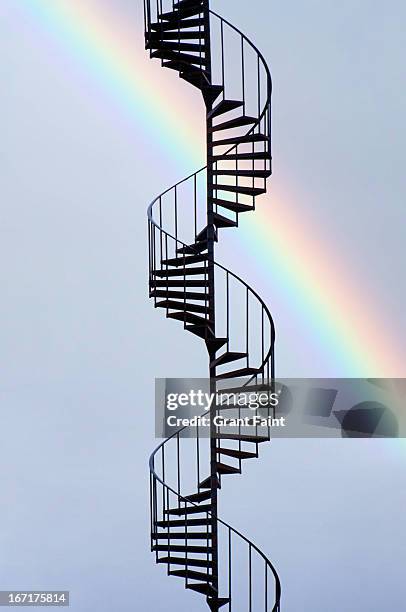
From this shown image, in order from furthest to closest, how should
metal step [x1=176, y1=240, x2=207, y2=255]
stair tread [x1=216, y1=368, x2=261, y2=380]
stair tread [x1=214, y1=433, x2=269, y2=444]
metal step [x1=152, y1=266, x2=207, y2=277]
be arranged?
metal step [x1=176, y1=240, x2=207, y2=255]
metal step [x1=152, y1=266, x2=207, y2=277]
stair tread [x1=216, y1=368, x2=261, y2=380]
stair tread [x1=214, y1=433, x2=269, y2=444]

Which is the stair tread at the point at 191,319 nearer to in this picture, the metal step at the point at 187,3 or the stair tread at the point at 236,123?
the stair tread at the point at 236,123

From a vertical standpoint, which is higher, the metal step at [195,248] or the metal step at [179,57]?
the metal step at [179,57]

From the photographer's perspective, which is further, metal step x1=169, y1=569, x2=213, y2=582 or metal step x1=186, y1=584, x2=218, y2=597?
metal step x1=186, y1=584, x2=218, y2=597

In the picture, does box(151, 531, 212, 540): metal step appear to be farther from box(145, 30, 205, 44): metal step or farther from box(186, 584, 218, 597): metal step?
box(145, 30, 205, 44): metal step

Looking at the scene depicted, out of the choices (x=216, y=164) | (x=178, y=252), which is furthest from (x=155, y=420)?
(x=216, y=164)

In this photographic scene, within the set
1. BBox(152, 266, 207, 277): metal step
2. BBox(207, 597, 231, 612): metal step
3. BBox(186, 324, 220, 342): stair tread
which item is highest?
BBox(152, 266, 207, 277): metal step

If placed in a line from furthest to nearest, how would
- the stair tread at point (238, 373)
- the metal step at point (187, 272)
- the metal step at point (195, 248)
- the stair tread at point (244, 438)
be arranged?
the metal step at point (195, 248) < the metal step at point (187, 272) < the stair tread at point (238, 373) < the stair tread at point (244, 438)

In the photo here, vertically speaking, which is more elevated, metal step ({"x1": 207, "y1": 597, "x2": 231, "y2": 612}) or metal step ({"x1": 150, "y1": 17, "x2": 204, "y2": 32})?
metal step ({"x1": 150, "y1": 17, "x2": 204, "y2": 32})

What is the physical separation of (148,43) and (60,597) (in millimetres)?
6281

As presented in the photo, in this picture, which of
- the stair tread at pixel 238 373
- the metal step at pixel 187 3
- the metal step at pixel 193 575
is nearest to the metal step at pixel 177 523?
the metal step at pixel 193 575

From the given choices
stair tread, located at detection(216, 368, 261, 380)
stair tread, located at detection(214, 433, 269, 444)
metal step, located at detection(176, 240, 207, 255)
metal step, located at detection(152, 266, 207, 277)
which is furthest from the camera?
metal step, located at detection(176, 240, 207, 255)

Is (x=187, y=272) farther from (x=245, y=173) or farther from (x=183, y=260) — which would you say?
(x=245, y=173)

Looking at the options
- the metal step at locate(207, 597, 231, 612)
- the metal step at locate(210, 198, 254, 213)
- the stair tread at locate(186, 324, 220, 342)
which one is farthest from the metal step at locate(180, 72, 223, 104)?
the metal step at locate(207, 597, 231, 612)

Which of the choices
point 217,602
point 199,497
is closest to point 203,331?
point 199,497
